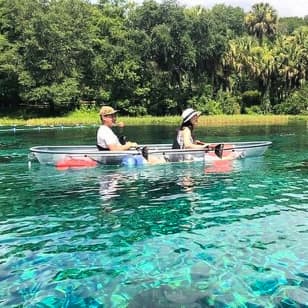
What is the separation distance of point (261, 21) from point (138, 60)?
2286 cm

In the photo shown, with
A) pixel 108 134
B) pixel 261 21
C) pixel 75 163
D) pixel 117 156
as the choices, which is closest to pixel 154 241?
pixel 108 134

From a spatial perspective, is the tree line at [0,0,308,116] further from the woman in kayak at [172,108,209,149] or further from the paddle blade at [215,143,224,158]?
the woman in kayak at [172,108,209,149]

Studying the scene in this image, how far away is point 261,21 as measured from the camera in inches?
2876

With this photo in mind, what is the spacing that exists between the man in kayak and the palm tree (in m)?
62.1

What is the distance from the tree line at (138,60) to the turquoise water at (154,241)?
46.1m

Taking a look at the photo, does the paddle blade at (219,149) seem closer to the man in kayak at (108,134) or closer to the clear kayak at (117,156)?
the clear kayak at (117,156)

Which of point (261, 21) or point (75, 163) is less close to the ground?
point (261, 21)

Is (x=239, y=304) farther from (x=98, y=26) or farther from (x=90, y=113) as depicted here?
(x=98, y=26)

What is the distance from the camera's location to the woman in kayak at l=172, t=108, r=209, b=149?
14.8 m

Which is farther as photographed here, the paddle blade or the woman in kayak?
the paddle blade

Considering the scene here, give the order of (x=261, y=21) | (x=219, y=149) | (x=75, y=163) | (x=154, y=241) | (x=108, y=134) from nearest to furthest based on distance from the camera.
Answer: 1. (x=154, y=241)
2. (x=108, y=134)
3. (x=75, y=163)
4. (x=219, y=149)
5. (x=261, y=21)

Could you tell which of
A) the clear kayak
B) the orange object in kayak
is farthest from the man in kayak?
the orange object in kayak

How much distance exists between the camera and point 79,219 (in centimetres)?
931

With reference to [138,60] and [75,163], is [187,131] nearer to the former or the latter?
[75,163]
